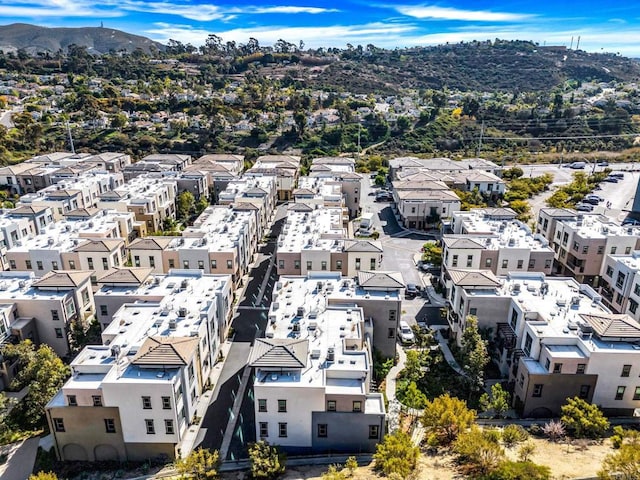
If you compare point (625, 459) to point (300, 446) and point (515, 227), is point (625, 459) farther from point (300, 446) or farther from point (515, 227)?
point (515, 227)

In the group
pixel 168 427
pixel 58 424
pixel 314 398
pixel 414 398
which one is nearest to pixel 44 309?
pixel 58 424

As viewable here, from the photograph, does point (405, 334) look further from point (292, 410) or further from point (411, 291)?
point (292, 410)

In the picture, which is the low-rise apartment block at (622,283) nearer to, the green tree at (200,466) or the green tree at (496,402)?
the green tree at (496,402)

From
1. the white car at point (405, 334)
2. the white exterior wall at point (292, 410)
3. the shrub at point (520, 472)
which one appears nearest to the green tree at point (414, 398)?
the white exterior wall at point (292, 410)

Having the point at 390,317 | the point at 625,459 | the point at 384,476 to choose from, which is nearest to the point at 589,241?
the point at 390,317

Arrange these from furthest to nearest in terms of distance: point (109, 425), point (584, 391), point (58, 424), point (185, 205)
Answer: point (185, 205)
point (584, 391)
point (58, 424)
point (109, 425)

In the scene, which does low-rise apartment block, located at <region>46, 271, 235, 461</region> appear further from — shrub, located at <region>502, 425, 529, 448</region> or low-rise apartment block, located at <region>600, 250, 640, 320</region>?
low-rise apartment block, located at <region>600, 250, 640, 320</region>

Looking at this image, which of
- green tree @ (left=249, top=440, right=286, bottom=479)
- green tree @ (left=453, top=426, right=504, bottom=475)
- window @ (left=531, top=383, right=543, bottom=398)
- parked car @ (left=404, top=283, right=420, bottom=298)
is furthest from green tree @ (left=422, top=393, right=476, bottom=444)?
parked car @ (left=404, top=283, right=420, bottom=298)
